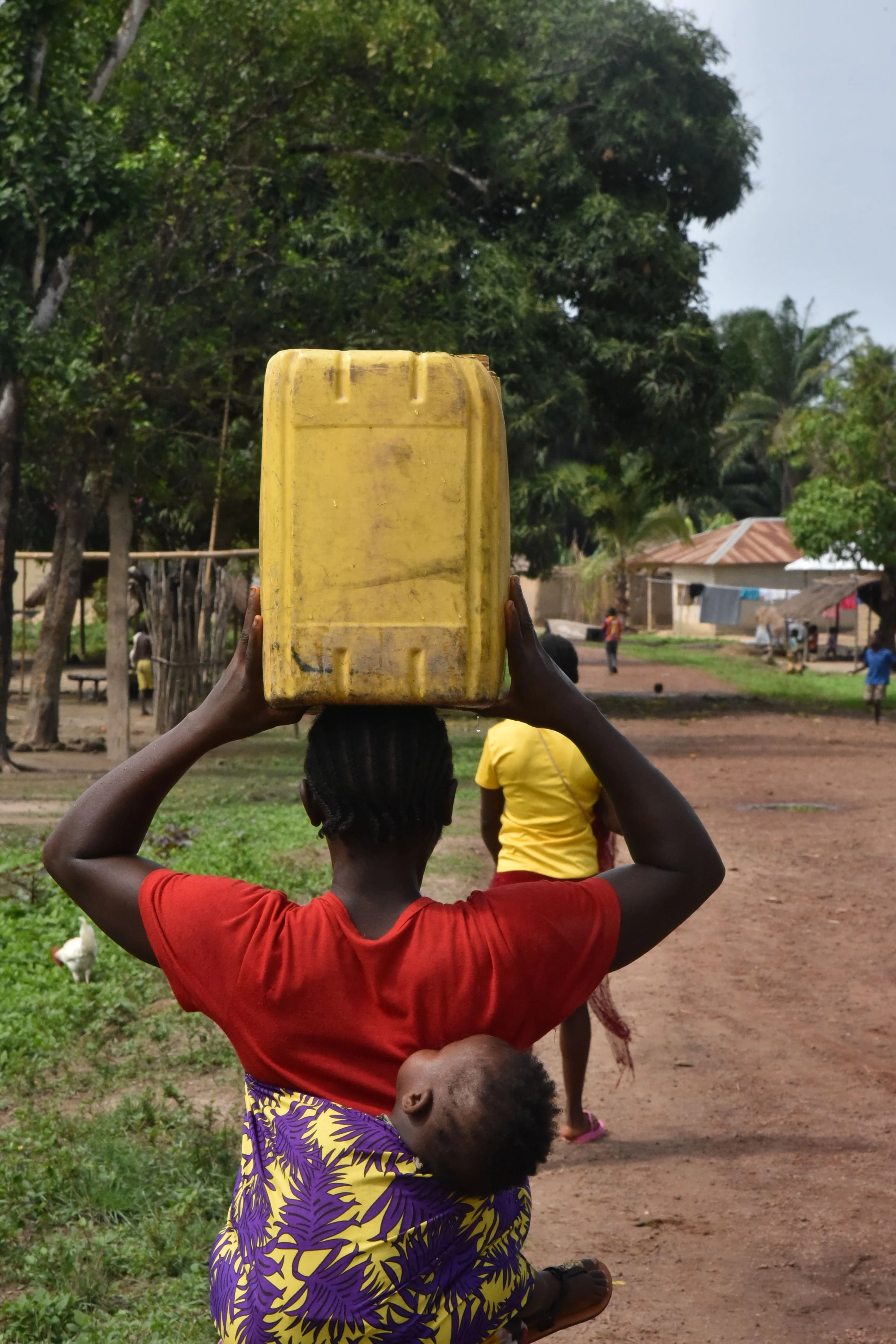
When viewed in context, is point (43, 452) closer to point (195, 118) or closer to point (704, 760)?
point (195, 118)

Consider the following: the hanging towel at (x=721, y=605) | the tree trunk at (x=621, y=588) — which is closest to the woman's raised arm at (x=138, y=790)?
the tree trunk at (x=621, y=588)

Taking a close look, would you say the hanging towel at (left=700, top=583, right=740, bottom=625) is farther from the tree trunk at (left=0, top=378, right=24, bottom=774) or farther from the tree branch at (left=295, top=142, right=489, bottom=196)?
the tree trunk at (left=0, top=378, right=24, bottom=774)

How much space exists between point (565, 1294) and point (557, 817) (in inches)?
112

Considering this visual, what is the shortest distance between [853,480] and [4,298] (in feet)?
49.9

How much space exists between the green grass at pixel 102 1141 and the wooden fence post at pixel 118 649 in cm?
500

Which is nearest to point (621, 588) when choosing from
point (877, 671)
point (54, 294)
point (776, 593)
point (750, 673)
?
point (776, 593)

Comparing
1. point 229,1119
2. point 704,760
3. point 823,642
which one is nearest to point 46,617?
point 704,760

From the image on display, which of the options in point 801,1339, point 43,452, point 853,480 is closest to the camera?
point 801,1339

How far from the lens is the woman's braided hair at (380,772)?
1951 millimetres

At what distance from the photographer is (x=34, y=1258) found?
386 cm

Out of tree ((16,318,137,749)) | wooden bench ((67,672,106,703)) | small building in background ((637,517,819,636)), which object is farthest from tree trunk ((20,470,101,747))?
small building in background ((637,517,819,636))

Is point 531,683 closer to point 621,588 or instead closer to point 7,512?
point 7,512

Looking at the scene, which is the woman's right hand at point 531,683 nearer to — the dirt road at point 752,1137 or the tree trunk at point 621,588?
the dirt road at point 752,1137

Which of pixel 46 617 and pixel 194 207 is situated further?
pixel 46 617
